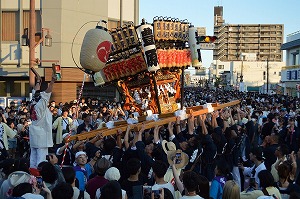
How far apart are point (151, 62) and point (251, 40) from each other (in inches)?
4254

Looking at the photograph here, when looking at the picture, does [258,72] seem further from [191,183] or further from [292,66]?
[191,183]

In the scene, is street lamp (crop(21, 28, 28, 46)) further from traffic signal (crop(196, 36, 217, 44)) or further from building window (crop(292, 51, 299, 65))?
building window (crop(292, 51, 299, 65))

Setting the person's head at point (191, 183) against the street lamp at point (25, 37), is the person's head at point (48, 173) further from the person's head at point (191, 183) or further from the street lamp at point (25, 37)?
the street lamp at point (25, 37)

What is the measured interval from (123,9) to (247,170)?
21.1 metres

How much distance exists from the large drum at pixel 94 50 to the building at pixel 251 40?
107855 mm

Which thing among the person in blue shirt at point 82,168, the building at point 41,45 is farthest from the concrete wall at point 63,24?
the person in blue shirt at point 82,168

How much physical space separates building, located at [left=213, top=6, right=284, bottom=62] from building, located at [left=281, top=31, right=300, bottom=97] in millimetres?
68377

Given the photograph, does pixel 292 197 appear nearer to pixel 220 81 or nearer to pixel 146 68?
pixel 146 68

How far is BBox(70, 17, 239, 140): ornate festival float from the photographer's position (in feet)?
47.5

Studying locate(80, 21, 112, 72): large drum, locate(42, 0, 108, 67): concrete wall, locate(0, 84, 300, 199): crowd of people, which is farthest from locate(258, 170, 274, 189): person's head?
locate(42, 0, 108, 67): concrete wall

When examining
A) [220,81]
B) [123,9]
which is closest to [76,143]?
[123,9]

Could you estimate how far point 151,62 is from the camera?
14469 mm

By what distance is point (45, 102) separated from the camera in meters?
7.19

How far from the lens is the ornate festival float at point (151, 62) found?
1447 cm
